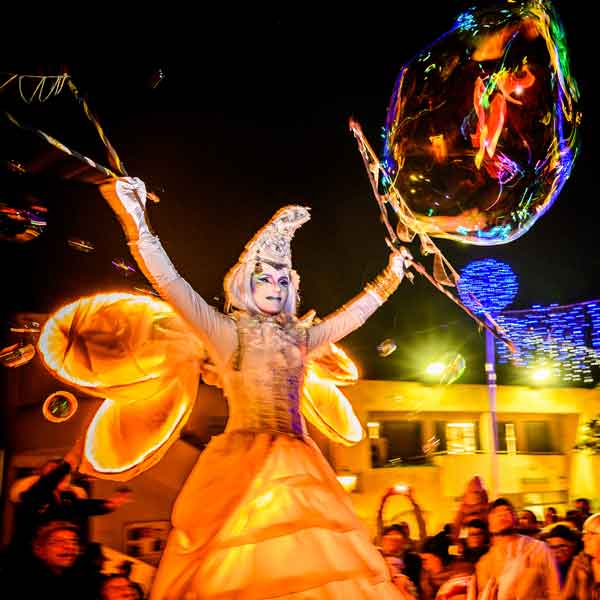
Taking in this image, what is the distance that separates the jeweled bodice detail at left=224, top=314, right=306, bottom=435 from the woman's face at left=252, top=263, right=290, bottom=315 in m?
0.06

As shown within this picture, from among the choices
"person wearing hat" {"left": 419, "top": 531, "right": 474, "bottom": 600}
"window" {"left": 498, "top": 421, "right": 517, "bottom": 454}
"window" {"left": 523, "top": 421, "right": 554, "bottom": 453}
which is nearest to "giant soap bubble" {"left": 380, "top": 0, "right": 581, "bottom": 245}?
"person wearing hat" {"left": 419, "top": 531, "right": 474, "bottom": 600}

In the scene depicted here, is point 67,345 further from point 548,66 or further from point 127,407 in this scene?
point 548,66

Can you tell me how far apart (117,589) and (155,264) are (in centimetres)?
193

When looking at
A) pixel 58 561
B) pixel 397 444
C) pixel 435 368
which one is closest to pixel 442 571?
pixel 58 561

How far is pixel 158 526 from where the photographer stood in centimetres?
976

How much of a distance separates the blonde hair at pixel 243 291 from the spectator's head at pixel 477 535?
8.24 feet

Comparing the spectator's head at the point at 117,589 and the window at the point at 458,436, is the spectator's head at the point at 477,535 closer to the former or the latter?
the spectator's head at the point at 117,589

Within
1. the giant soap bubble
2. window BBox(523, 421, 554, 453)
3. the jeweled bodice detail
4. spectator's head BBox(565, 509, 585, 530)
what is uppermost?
the giant soap bubble

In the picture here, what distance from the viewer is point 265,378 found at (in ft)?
10.6

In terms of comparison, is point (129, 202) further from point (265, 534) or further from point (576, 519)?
point (576, 519)

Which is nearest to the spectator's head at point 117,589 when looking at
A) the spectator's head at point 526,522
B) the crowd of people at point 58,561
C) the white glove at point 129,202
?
the crowd of people at point 58,561

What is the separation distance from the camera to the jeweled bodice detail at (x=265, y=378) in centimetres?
314

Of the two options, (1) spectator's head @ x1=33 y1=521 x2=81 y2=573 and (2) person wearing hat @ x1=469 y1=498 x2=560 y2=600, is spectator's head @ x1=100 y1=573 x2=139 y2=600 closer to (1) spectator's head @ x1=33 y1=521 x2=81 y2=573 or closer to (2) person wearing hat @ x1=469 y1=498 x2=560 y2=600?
(1) spectator's head @ x1=33 y1=521 x2=81 y2=573

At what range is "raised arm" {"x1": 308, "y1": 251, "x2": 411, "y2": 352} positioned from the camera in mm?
3613
